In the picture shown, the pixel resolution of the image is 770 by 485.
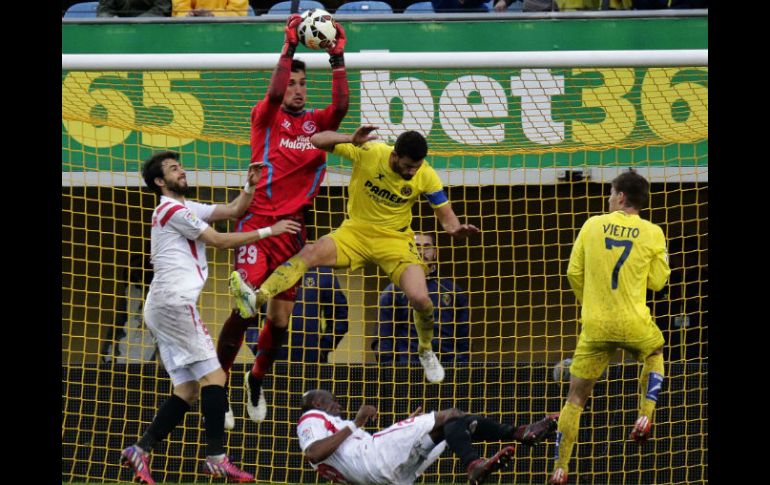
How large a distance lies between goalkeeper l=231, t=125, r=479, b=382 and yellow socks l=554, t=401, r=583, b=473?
113 cm

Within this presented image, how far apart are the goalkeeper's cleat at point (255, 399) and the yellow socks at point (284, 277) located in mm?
860

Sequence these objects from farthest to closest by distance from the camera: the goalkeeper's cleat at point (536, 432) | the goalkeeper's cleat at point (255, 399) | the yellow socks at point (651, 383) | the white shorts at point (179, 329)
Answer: the goalkeeper's cleat at point (255, 399) < the yellow socks at point (651, 383) < the goalkeeper's cleat at point (536, 432) < the white shorts at point (179, 329)

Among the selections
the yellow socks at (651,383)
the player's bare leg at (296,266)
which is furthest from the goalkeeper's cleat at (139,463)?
the yellow socks at (651,383)

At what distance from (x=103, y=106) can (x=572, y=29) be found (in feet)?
11.8

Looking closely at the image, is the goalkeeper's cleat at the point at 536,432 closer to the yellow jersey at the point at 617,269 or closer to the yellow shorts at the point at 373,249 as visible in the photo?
the yellow jersey at the point at 617,269

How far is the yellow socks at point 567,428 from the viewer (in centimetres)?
841

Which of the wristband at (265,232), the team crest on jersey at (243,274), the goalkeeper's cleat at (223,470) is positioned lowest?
the goalkeeper's cleat at (223,470)

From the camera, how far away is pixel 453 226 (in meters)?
8.61

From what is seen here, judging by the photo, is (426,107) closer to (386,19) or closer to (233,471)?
(386,19)

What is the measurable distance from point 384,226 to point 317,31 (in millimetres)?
1458

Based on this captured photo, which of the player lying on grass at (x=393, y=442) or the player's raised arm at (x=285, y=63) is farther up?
the player's raised arm at (x=285, y=63)

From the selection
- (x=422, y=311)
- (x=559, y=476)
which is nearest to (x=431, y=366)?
(x=422, y=311)

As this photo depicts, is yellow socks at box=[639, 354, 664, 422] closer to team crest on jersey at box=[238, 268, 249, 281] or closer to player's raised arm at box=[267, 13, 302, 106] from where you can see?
team crest on jersey at box=[238, 268, 249, 281]

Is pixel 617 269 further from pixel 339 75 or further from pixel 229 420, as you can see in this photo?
pixel 229 420
